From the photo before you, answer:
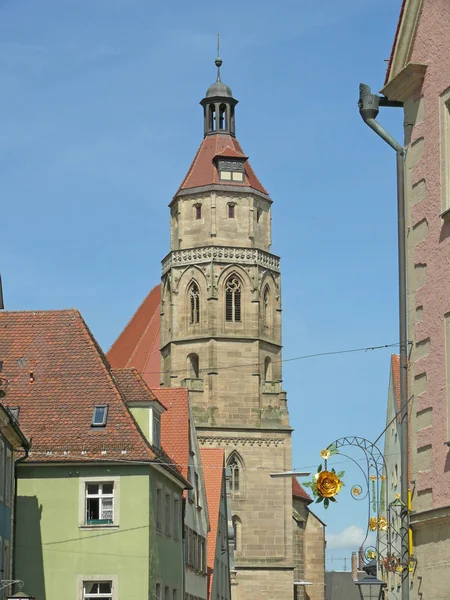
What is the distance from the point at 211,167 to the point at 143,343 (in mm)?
10873

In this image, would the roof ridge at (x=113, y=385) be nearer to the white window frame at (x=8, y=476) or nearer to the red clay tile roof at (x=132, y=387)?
the red clay tile roof at (x=132, y=387)

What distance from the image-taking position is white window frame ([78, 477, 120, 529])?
28.5m

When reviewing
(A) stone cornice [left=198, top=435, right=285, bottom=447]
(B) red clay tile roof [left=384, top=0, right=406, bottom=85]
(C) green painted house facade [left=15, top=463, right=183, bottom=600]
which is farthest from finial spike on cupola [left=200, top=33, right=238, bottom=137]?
(B) red clay tile roof [left=384, top=0, right=406, bottom=85]

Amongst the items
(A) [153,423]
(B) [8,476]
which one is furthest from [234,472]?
(B) [8,476]

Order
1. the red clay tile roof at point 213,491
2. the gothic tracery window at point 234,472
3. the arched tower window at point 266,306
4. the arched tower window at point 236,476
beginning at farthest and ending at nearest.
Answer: the arched tower window at point 266,306, the arched tower window at point 236,476, the gothic tracery window at point 234,472, the red clay tile roof at point 213,491

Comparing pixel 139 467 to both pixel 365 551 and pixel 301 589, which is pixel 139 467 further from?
pixel 301 589

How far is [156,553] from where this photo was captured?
29.3 metres

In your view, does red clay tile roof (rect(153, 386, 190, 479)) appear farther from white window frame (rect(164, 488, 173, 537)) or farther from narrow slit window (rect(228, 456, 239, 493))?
narrow slit window (rect(228, 456, 239, 493))

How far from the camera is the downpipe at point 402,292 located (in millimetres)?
12234

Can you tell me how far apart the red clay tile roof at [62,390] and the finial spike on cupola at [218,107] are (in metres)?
45.6

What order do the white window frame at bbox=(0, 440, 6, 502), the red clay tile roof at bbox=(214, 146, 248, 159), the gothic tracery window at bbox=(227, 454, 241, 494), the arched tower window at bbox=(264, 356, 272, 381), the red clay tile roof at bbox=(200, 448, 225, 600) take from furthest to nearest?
the red clay tile roof at bbox=(214, 146, 248, 159), the arched tower window at bbox=(264, 356, 272, 381), the gothic tracery window at bbox=(227, 454, 241, 494), the red clay tile roof at bbox=(200, 448, 225, 600), the white window frame at bbox=(0, 440, 6, 502)

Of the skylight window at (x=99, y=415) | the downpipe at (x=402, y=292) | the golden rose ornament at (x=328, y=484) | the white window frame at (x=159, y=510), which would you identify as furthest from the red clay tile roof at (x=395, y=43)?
the white window frame at (x=159, y=510)

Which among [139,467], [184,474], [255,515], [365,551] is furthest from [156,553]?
[255,515]

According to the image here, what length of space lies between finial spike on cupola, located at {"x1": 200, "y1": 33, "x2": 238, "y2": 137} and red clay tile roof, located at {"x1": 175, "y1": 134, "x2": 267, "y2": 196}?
0.41 metres
